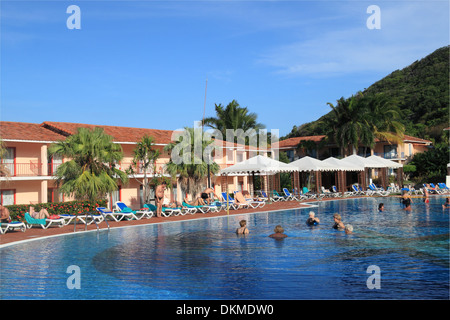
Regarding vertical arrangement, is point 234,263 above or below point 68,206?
below

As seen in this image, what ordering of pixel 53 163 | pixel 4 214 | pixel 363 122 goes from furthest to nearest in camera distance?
pixel 363 122, pixel 53 163, pixel 4 214

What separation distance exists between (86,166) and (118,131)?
13.4 m

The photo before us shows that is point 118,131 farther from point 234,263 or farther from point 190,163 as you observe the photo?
point 234,263

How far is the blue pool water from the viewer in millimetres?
8445

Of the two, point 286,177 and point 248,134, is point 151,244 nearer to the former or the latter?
point 286,177

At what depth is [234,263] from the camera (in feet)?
36.3

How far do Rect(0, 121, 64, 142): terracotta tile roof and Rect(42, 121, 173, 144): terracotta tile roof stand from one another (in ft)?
3.06

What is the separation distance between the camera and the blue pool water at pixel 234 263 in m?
8.45

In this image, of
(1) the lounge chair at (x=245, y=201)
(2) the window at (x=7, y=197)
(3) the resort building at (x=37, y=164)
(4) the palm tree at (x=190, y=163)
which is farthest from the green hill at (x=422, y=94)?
(2) the window at (x=7, y=197)

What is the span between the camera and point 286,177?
4216cm

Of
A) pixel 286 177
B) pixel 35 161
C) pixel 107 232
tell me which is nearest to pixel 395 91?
pixel 286 177

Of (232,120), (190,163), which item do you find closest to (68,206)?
(190,163)
